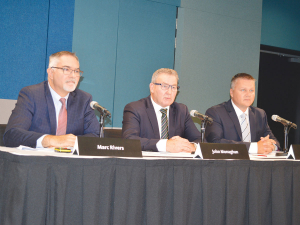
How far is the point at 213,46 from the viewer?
479 centimetres

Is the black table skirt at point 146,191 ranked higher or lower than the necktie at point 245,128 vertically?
lower

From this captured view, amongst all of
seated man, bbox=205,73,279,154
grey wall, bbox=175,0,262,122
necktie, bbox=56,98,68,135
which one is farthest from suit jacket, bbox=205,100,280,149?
grey wall, bbox=175,0,262,122

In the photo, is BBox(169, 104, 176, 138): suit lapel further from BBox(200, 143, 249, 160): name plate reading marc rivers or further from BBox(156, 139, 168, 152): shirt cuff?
BBox(200, 143, 249, 160): name plate reading marc rivers

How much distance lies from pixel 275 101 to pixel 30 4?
456 cm

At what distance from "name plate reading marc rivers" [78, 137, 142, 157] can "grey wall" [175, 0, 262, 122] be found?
2877 millimetres

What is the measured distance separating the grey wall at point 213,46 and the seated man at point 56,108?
2.15 metres

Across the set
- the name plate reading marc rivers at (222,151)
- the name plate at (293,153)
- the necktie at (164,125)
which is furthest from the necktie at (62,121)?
the name plate at (293,153)

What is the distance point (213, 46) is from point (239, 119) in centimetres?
192

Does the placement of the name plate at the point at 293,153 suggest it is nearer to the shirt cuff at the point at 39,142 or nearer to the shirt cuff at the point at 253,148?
the shirt cuff at the point at 253,148

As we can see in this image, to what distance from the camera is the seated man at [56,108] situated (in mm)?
2361

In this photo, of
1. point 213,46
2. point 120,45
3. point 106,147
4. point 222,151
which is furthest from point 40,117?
point 213,46

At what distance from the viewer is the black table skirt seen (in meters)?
1.40

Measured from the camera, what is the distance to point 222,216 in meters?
1.80

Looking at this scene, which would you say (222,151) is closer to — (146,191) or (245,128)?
(146,191)
